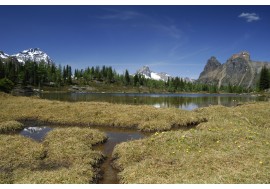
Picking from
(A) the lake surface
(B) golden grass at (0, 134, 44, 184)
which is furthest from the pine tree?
(B) golden grass at (0, 134, 44, 184)

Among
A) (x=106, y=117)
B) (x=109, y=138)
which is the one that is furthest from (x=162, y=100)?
(x=109, y=138)

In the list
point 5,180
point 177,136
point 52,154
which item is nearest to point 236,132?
point 177,136

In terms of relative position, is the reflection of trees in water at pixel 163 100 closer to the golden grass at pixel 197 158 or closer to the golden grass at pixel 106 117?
the golden grass at pixel 106 117

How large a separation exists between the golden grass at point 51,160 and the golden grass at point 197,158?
221 centimetres

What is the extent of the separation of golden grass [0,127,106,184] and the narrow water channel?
0.64 metres

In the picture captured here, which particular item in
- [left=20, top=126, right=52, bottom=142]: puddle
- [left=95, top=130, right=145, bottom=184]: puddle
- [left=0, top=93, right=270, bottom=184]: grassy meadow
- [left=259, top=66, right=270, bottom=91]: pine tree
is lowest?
[left=95, top=130, right=145, bottom=184]: puddle

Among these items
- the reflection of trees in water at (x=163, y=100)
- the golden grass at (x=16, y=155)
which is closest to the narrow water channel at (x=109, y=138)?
the golden grass at (x=16, y=155)

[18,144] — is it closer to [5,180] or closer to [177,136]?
[5,180]

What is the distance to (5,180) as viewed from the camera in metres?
13.0

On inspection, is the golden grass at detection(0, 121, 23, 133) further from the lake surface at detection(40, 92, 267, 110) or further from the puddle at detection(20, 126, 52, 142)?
the lake surface at detection(40, 92, 267, 110)

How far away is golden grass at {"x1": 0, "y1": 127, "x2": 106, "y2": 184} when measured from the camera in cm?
1327

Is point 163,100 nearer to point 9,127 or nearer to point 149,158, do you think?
point 9,127
